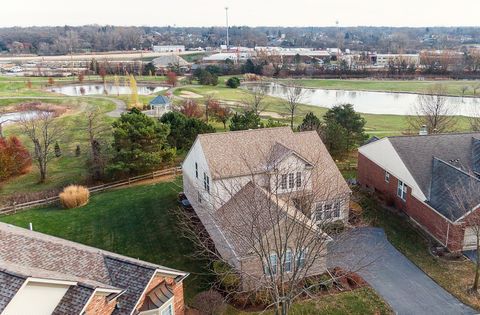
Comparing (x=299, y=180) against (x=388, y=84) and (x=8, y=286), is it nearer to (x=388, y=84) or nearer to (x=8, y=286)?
(x=8, y=286)

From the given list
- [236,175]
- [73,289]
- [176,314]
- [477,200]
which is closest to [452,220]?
[477,200]

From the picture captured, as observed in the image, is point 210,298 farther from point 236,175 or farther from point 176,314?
point 236,175

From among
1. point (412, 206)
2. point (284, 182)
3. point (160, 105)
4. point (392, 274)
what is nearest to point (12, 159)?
point (284, 182)

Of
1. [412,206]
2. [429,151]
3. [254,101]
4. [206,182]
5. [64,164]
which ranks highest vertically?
[429,151]

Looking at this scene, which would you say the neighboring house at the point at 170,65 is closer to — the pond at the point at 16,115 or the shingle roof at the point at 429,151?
the pond at the point at 16,115

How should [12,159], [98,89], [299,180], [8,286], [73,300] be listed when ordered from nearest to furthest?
[8,286] < [73,300] < [299,180] < [12,159] < [98,89]

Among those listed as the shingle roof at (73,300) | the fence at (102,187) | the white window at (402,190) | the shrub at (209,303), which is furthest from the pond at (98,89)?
the shingle roof at (73,300)

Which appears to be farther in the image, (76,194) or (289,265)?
(76,194)
